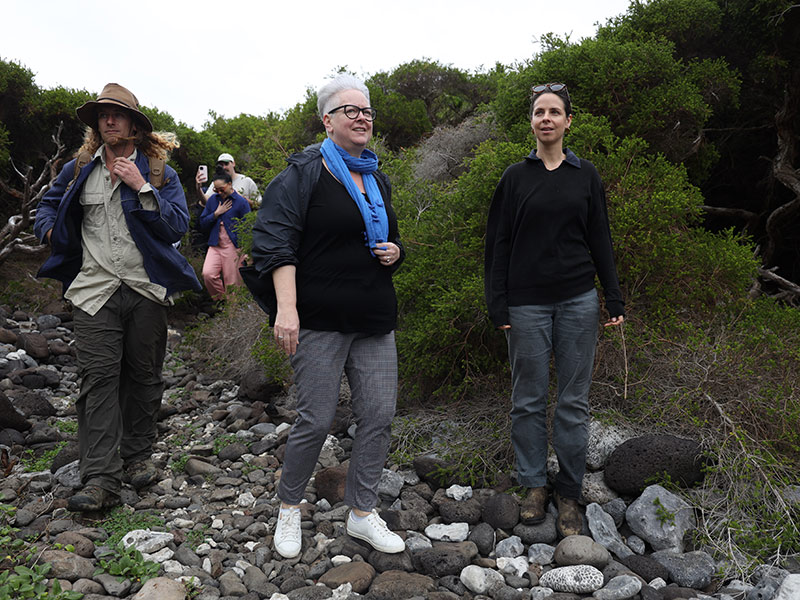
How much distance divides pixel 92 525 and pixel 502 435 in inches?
102

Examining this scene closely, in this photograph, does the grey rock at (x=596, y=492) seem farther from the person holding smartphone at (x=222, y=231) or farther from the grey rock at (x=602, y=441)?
the person holding smartphone at (x=222, y=231)

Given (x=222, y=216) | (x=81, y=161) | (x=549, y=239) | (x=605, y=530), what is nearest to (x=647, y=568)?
(x=605, y=530)

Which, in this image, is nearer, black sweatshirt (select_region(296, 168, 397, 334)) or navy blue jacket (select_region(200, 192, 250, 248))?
black sweatshirt (select_region(296, 168, 397, 334))

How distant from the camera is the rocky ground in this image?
3033 mm

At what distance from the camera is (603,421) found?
4.24m

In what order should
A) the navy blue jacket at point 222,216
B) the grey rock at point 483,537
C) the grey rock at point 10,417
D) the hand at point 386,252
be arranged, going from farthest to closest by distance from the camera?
1. the navy blue jacket at point 222,216
2. the grey rock at point 10,417
3. the grey rock at point 483,537
4. the hand at point 386,252

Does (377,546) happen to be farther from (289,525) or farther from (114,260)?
(114,260)

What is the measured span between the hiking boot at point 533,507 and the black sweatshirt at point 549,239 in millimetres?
1020

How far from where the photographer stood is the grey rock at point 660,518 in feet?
11.2

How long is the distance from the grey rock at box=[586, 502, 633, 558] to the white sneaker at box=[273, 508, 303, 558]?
161 cm

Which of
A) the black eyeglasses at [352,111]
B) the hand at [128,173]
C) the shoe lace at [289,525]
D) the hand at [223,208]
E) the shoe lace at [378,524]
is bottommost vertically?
the shoe lace at [378,524]

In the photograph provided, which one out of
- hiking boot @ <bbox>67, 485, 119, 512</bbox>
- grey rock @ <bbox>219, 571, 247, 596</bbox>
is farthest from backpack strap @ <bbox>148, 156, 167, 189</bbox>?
grey rock @ <bbox>219, 571, 247, 596</bbox>

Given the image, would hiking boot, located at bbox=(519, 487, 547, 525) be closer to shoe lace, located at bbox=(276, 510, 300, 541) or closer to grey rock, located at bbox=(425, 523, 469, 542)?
grey rock, located at bbox=(425, 523, 469, 542)

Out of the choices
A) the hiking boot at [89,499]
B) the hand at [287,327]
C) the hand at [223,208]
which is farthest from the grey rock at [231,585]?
the hand at [223,208]
